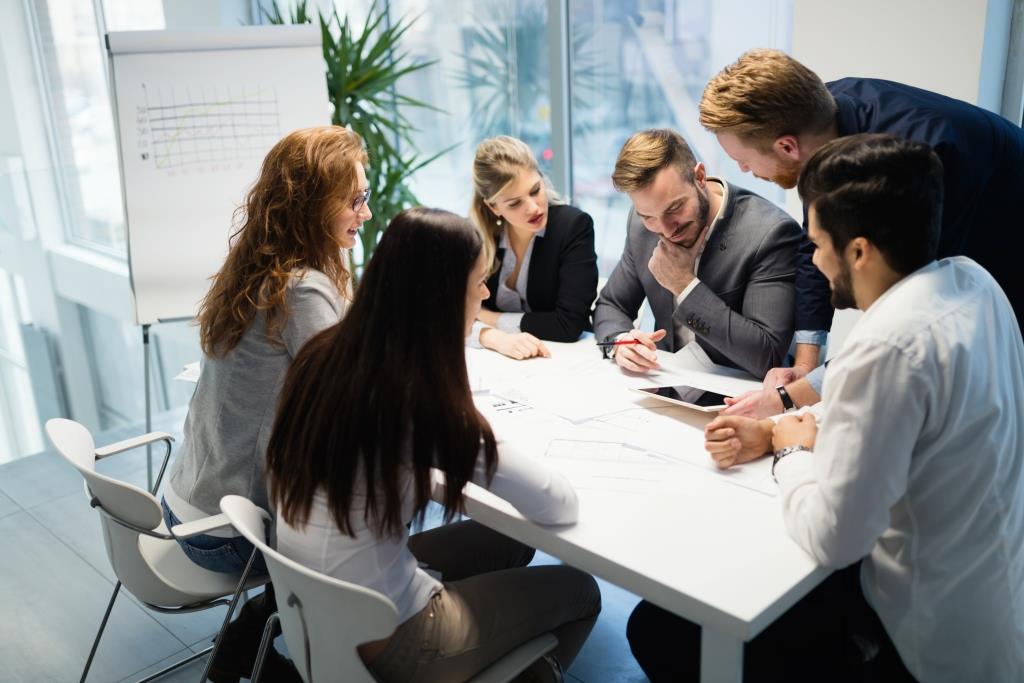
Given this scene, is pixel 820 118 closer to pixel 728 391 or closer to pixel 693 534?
pixel 728 391

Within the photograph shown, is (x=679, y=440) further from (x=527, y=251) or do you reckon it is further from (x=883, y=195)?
(x=527, y=251)

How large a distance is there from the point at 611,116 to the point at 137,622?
313 cm

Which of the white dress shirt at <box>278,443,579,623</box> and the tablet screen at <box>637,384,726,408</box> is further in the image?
the tablet screen at <box>637,384,726,408</box>

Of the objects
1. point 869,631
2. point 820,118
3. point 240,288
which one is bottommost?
point 869,631

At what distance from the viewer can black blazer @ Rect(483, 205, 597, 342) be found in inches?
106

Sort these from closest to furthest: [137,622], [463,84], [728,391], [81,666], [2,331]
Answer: [728,391], [81,666], [137,622], [2,331], [463,84]

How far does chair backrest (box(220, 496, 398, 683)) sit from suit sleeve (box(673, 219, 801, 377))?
1224 millimetres

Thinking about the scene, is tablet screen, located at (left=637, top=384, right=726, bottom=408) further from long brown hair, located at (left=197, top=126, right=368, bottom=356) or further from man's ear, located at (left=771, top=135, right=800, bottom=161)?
long brown hair, located at (left=197, top=126, right=368, bottom=356)

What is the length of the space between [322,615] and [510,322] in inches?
58.1

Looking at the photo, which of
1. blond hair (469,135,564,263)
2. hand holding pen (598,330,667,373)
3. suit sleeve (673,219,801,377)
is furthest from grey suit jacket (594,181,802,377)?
blond hair (469,135,564,263)

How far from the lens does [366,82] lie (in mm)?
4258

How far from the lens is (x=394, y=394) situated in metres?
1.35

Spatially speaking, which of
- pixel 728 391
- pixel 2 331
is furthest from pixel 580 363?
pixel 2 331

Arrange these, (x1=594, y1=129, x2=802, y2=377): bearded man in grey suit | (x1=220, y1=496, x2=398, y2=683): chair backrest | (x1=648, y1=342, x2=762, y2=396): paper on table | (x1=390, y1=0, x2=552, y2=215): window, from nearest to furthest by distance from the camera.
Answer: (x1=220, y1=496, x2=398, y2=683): chair backrest
(x1=648, y1=342, x2=762, y2=396): paper on table
(x1=594, y1=129, x2=802, y2=377): bearded man in grey suit
(x1=390, y1=0, x2=552, y2=215): window
